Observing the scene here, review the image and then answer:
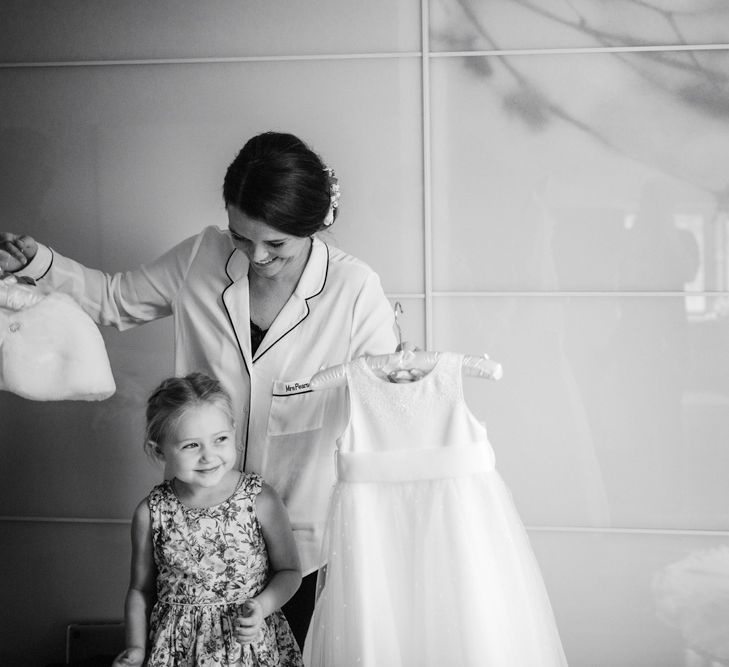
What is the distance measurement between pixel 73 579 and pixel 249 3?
1.79 metres

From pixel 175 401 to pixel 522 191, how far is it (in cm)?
118

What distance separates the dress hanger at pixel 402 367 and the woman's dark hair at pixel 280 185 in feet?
0.96

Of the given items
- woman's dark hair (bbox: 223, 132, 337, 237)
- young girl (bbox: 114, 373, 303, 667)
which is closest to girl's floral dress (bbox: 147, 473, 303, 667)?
young girl (bbox: 114, 373, 303, 667)

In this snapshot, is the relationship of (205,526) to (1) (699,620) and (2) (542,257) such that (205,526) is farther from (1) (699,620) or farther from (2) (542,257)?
(1) (699,620)

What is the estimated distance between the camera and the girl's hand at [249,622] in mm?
1567

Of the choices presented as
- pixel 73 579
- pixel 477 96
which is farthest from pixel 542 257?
pixel 73 579

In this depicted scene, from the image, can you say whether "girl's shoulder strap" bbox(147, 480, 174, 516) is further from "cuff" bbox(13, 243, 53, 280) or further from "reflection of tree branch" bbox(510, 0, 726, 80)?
"reflection of tree branch" bbox(510, 0, 726, 80)

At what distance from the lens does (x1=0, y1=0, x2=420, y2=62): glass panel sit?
2.35 m

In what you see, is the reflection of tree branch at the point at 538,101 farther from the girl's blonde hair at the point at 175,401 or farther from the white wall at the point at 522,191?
the girl's blonde hair at the point at 175,401

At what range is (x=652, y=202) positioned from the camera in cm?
228

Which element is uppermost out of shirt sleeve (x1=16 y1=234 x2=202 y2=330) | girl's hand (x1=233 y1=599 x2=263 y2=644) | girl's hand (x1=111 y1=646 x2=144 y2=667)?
shirt sleeve (x1=16 y1=234 x2=202 y2=330)

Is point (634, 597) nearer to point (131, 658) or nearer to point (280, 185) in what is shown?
point (131, 658)

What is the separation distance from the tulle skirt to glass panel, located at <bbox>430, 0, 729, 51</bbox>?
4.26 ft

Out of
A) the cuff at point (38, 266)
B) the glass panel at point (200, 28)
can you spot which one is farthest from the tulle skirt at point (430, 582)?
the glass panel at point (200, 28)
